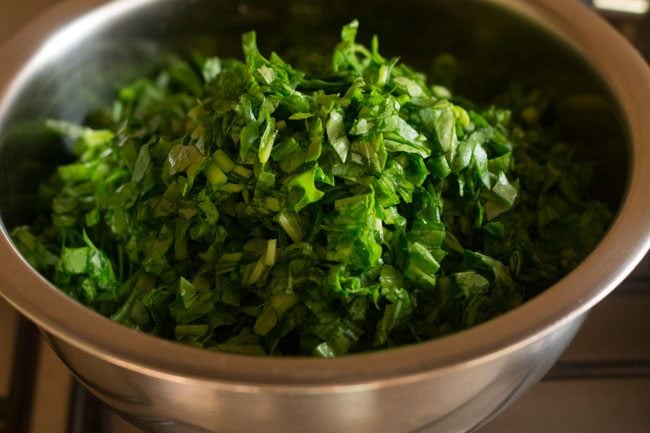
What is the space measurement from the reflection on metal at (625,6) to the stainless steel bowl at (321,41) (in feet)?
1.02

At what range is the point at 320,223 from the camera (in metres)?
0.85

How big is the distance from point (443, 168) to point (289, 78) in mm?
216

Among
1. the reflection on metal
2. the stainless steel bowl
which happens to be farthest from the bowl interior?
the reflection on metal

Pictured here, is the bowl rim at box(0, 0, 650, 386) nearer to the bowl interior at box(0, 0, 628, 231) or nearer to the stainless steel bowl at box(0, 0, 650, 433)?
the stainless steel bowl at box(0, 0, 650, 433)

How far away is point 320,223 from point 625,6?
839mm

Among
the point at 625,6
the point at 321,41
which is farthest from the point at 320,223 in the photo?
the point at 625,6

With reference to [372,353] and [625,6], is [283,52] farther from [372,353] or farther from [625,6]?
[372,353]

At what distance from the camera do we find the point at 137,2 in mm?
1147

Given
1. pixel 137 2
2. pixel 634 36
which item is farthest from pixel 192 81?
pixel 634 36

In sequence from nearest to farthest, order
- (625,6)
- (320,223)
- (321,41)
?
(320,223)
(321,41)
(625,6)

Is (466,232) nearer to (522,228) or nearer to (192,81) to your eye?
(522,228)

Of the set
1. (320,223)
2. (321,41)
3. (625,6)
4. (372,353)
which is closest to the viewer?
(372,353)

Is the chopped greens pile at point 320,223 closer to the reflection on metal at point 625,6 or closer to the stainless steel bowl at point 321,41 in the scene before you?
the stainless steel bowl at point 321,41

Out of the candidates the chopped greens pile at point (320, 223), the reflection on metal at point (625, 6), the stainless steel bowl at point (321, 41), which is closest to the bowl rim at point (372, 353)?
the stainless steel bowl at point (321, 41)
